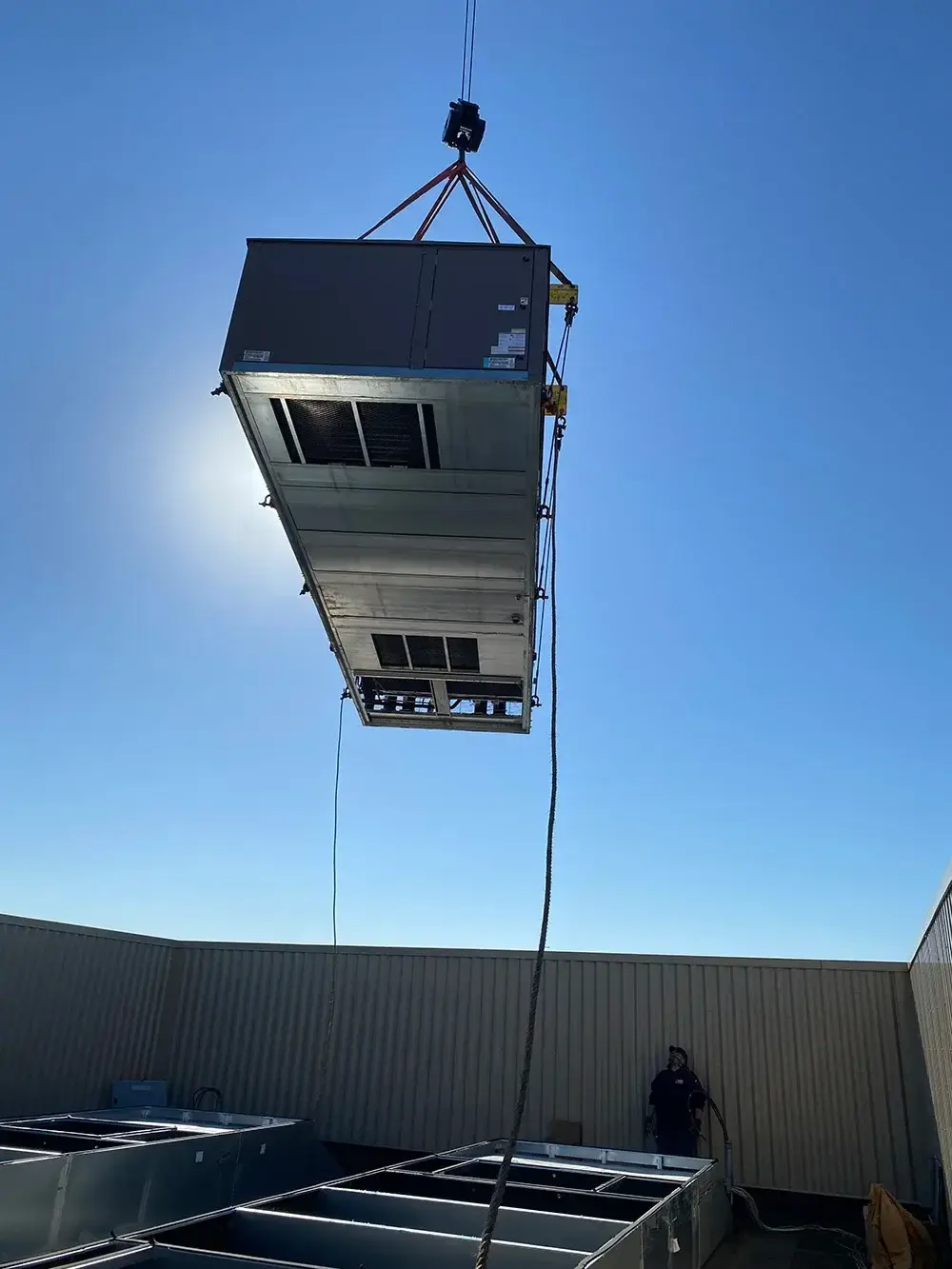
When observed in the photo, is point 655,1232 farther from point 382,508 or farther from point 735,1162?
point 735,1162

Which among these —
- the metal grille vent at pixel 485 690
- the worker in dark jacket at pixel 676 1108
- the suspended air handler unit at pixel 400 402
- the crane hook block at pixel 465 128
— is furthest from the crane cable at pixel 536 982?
the worker in dark jacket at pixel 676 1108

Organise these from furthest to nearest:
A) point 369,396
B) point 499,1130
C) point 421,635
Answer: point 499,1130, point 421,635, point 369,396

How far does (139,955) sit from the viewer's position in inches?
502

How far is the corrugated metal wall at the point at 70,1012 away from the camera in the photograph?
1038 cm

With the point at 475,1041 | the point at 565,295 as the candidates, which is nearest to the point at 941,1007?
the point at 565,295

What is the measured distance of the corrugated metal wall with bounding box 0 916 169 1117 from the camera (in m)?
10.4

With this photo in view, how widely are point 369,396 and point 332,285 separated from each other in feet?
2.93

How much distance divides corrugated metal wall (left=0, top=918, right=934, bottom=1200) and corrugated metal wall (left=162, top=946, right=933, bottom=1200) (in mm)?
21

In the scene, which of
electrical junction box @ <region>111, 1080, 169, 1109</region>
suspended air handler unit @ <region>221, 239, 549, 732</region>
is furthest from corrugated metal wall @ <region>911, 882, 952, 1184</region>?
electrical junction box @ <region>111, 1080, 169, 1109</region>

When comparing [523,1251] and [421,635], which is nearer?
[523,1251]

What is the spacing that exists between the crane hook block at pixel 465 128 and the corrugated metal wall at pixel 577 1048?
9.89 meters

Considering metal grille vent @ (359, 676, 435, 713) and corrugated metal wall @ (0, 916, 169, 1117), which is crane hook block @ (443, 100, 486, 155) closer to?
metal grille vent @ (359, 676, 435, 713)

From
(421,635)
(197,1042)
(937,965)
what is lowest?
(197,1042)

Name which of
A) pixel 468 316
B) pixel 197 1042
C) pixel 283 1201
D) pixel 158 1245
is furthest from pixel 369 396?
pixel 197 1042
